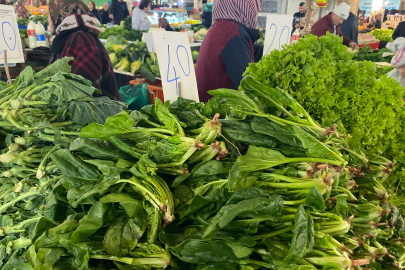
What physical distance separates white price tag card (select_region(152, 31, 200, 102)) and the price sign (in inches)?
42.6

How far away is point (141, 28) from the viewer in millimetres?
6816

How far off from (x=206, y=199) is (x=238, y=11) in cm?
174

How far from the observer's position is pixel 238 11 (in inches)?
87.0

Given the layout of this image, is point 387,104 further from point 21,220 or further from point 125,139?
point 21,220

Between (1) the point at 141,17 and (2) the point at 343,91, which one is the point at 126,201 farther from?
(1) the point at 141,17

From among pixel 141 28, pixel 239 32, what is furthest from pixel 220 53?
pixel 141 28

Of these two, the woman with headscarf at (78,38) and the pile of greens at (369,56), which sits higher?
the woman with headscarf at (78,38)

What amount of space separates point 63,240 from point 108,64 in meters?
2.21

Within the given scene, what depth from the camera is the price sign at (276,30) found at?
98.7 inches

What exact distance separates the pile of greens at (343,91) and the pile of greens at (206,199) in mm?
194

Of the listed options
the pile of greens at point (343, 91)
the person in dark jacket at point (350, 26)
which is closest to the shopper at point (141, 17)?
the person in dark jacket at point (350, 26)

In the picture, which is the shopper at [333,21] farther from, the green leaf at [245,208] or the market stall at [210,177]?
the green leaf at [245,208]

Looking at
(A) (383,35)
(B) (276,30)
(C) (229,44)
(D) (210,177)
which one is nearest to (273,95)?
(D) (210,177)

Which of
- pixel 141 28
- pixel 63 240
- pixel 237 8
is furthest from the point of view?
pixel 141 28
